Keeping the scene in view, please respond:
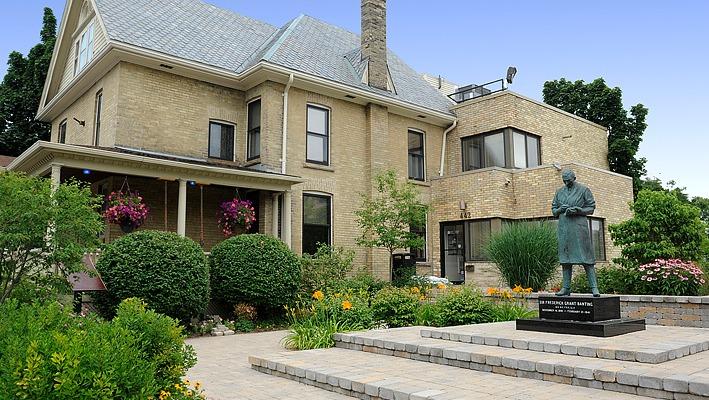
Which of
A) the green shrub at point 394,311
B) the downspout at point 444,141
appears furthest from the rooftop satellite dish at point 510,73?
the green shrub at point 394,311

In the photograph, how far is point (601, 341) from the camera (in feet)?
24.4

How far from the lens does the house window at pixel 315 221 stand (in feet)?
55.6

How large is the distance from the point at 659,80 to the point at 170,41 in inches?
508

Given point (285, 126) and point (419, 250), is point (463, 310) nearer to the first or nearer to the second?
point (285, 126)

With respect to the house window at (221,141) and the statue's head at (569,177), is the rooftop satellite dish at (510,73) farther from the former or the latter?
the statue's head at (569,177)

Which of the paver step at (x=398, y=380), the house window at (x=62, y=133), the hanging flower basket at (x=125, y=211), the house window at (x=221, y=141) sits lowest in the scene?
the paver step at (x=398, y=380)

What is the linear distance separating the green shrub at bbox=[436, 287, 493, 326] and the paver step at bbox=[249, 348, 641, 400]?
2.74 metres

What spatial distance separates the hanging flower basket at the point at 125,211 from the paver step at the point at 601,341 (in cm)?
791

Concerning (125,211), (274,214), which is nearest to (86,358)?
(125,211)

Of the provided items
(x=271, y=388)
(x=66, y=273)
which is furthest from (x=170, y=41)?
(x=271, y=388)

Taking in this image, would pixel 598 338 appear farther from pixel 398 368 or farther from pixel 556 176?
pixel 556 176

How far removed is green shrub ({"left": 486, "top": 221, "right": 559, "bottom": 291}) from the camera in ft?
42.6

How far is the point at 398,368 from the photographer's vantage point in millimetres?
7066

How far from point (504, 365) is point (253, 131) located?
12.4 m
